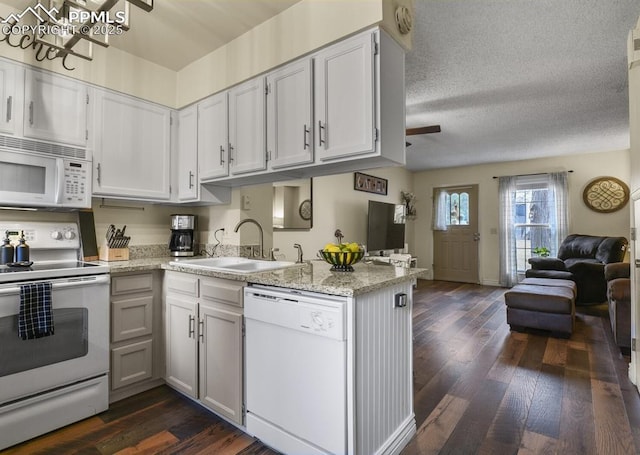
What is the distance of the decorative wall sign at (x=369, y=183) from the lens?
18.6 feet

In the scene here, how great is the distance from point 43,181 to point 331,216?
351 cm

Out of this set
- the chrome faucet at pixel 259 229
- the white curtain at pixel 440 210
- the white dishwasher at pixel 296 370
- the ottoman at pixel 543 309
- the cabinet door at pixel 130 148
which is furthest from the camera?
the white curtain at pixel 440 210

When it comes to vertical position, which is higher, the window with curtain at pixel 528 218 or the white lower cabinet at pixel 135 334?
the window with curtain at pixel 528 218

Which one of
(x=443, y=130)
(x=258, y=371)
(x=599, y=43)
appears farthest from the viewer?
(x=443, y=130)

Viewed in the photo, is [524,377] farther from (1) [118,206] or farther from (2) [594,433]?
(1) [118,206]

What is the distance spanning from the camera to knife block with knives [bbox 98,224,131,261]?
2.45 m

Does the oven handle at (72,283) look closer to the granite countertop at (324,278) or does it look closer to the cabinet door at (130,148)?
the granite countertop at (324,278)

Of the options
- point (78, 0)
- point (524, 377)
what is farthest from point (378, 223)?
point (78, 0)

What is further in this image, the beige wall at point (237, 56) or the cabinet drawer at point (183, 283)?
the cabinet drawer at point (183, 283)

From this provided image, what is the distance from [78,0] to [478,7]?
2221 mm

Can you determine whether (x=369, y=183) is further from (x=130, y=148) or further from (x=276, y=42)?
(x=130, y=148)

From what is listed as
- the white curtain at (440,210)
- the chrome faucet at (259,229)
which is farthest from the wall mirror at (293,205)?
the white curtain at (440,210)

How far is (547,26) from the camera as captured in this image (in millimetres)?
2320

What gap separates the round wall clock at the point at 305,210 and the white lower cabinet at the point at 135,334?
229 centimetres
